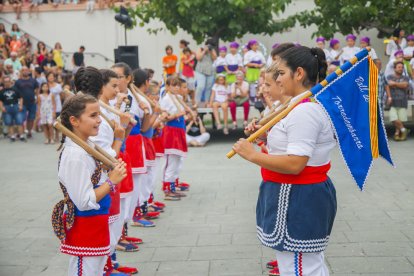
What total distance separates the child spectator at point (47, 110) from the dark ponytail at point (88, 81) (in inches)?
497

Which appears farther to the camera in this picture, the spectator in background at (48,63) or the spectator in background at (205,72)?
the spectator in background at (48,63)

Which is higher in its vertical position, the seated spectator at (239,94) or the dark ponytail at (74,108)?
the dark ponytail at (74,108)

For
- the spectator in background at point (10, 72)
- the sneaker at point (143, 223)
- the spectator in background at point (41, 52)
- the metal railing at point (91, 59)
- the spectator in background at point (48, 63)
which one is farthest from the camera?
the metal railing at point (91, 59)

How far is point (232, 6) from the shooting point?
19047 mm

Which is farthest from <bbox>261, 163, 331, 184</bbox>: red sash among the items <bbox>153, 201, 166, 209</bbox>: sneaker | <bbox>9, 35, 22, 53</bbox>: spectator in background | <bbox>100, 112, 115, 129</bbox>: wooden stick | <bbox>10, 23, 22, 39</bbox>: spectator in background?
<bbox>10, 23, 22, 39</bbox>: spectator in background

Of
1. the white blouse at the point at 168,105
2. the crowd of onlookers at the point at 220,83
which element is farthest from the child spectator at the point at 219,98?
the white blouse at the point at 168,105

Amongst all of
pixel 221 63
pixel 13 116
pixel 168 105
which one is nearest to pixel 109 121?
pixel 168 105

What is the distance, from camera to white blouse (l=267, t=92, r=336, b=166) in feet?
12.4

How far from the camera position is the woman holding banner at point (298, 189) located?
392cm

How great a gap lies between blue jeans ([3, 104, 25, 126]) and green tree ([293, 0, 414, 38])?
361 inches

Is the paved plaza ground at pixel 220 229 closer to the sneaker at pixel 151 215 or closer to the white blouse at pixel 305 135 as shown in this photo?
the sneaker at pixel 151 215

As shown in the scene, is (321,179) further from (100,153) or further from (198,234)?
(198,234)

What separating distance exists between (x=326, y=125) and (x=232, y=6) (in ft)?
51.2

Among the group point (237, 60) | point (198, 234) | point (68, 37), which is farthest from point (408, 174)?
point (68, 37)
